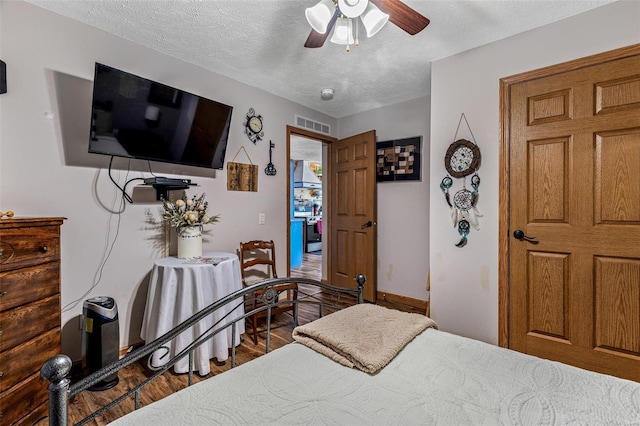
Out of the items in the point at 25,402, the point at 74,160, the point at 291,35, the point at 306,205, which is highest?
the point at 291,35

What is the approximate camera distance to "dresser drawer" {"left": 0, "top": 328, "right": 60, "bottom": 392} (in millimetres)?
1483

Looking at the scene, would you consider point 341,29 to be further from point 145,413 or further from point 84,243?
point 84,243

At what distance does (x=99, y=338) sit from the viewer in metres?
1.97

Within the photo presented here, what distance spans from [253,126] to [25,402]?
2644 millimetres

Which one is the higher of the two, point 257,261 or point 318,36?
point 318,36

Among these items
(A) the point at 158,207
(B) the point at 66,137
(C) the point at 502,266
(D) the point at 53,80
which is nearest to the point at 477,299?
(C) the point at 502,266

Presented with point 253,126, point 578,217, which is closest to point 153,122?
point 253,126

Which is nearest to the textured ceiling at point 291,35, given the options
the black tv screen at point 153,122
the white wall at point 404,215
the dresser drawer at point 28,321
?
the black tv screen at point 153,122

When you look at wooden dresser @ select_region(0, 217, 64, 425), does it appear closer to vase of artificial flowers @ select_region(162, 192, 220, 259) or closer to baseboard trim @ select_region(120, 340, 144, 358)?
baseboard trim @ select_region(120, 340, 144, 358)

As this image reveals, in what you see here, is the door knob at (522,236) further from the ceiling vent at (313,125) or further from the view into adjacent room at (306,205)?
the view into adjacent room at (306,205)

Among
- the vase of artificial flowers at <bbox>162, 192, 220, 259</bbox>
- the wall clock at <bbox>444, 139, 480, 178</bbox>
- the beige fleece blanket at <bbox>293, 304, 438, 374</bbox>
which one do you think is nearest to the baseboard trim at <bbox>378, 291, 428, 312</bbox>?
the wall clock at <bbox>444, 139, 480, 178</bbox>

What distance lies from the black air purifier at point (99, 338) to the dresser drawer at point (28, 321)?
22 centimetres

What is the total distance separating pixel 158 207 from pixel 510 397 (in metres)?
2.63

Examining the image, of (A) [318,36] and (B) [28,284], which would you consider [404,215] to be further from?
(B) [28,284]
